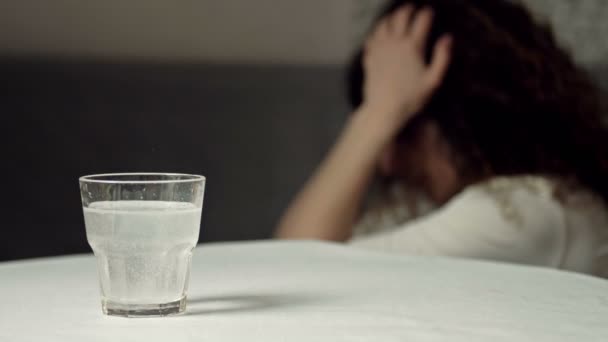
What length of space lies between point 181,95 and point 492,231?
0.69m

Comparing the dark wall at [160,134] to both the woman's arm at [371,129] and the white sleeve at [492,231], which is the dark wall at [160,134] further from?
the white sleeve at [492,231]

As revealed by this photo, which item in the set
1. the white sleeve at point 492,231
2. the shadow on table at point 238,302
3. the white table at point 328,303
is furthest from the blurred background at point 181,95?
the shadow on table at point 238,302

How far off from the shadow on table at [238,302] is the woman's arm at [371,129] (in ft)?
2.72

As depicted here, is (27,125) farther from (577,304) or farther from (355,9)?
(577,304)

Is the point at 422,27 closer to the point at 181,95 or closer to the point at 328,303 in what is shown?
the point at 181,95

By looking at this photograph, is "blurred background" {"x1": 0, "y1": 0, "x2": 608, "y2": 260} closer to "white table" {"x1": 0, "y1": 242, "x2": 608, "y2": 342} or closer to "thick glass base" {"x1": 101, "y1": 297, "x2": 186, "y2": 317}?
"white table" {"x1": 0, "y1": 242, "x2": 608, "y2": 342}

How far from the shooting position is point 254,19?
175cm

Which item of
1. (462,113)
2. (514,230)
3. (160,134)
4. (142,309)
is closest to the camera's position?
(142,309)

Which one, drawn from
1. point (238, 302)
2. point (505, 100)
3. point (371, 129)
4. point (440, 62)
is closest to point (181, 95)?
point (371, 129)

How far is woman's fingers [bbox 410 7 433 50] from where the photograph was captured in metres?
1.45

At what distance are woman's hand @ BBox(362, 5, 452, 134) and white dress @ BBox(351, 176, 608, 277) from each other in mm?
286

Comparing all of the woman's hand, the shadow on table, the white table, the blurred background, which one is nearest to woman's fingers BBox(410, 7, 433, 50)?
the woman's hand

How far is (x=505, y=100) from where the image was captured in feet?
4.62

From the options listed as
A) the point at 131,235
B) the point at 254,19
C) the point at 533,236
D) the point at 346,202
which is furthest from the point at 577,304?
the point at 254,19
